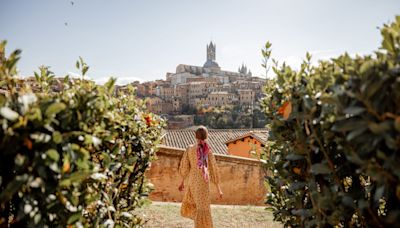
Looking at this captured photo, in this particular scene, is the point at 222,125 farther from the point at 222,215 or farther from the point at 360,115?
the point at 360,115

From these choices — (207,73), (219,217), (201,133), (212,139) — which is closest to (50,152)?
(201,133)

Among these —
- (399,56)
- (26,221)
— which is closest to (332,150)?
(399,56)

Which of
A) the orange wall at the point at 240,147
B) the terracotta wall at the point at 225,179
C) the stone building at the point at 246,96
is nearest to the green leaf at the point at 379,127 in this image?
the terracotta wall at the point at 225,179

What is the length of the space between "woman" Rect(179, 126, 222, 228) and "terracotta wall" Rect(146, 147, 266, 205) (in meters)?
2.19

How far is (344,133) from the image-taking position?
1.58 m

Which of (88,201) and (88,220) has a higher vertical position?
(88,201)

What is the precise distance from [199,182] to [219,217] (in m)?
1.23

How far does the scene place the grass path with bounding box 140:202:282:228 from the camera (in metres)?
5.01

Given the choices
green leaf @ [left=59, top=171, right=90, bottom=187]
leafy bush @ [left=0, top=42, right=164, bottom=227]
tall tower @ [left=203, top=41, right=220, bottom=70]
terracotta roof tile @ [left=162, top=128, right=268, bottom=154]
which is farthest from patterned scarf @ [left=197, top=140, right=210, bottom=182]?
tall tower @ [left=203, top=41, right=220, bottom=70]

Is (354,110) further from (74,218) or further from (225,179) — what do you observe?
(225,179)

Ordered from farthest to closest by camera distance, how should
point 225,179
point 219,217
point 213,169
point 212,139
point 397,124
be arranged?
point 212,139 < point 225,179 < point 219,217 < point 213,169 < point 397,124

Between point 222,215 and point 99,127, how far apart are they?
4.25 m

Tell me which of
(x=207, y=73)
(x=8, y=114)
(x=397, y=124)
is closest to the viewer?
(x=397, y=124)

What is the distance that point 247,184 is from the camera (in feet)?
25.6
